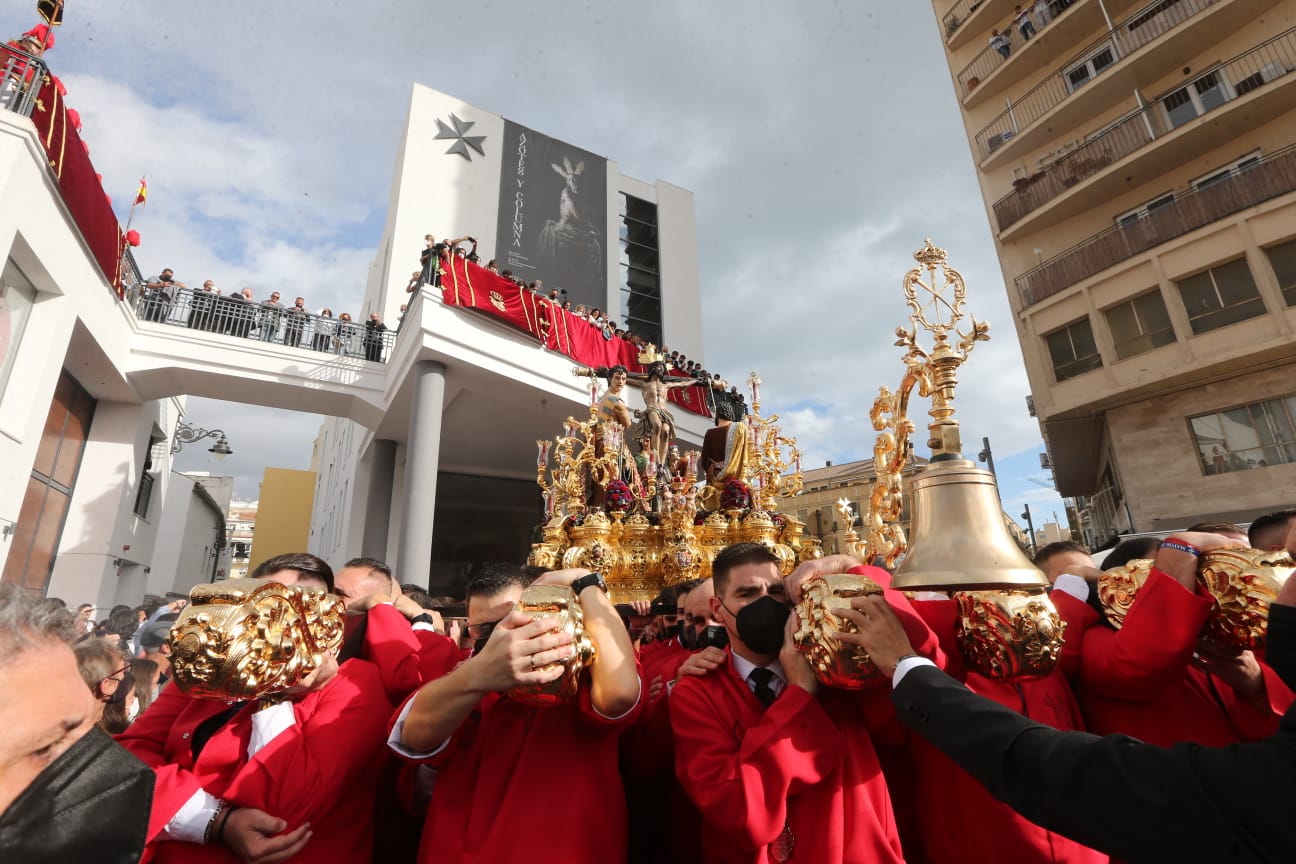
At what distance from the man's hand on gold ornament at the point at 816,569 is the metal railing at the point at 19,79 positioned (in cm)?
1151

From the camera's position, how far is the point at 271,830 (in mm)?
1614

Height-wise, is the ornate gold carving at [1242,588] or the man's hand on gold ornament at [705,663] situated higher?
the ornate gold carving at [1242,588]

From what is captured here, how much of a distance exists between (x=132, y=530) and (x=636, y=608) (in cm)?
1311

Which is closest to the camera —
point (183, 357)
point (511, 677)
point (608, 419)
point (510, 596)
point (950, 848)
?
point (511, 677)

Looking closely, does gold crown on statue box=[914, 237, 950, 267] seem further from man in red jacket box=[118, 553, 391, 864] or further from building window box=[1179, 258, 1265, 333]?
building window box=[1179, 258, 1265, 333]

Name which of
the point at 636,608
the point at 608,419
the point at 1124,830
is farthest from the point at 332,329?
the point at 1124,830

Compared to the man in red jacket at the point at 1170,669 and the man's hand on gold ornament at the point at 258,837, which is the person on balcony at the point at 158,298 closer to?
the man's hand on gold ornament at the point at 258,837

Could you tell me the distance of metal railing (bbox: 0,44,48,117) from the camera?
7.95 m

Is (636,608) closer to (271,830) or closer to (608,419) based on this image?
(271,830)

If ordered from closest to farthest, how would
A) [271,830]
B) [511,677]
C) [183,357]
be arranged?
1. [511,677]
2. [271,830]
3. [183,357]

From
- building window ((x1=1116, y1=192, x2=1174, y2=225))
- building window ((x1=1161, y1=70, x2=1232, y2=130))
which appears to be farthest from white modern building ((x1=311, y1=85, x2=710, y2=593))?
building window ((x1=1161, y1=70, x2=1232, y2=130))

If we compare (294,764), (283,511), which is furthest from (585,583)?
(283,511)

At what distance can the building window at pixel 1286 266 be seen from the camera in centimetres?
1074

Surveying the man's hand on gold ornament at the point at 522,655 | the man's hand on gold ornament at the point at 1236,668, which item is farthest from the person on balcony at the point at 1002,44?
the man's hand on gold ornament at the point at 522,655
